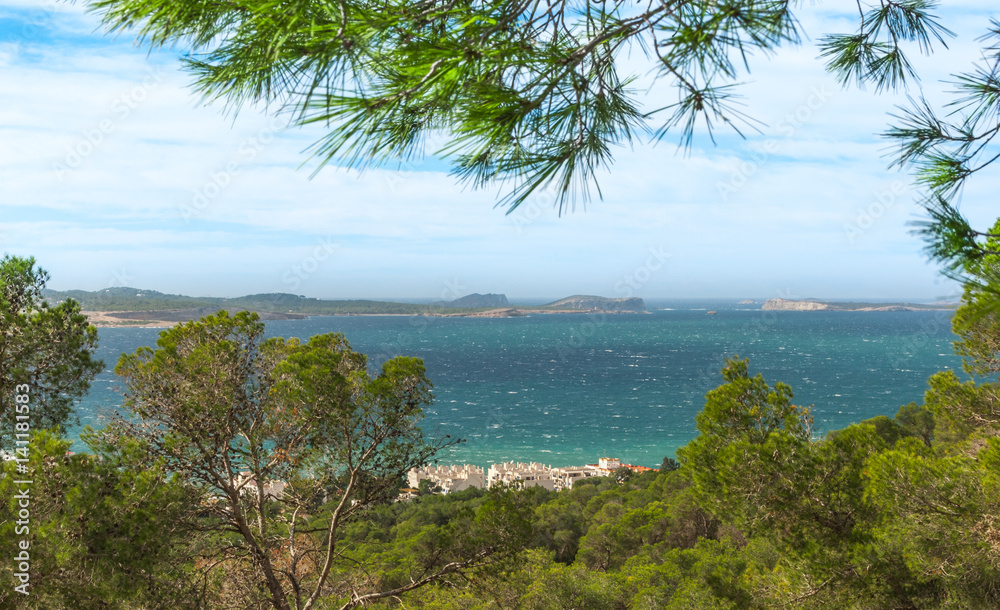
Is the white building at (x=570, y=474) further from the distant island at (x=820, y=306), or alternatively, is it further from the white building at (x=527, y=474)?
the distant island at (x=820, y=306)

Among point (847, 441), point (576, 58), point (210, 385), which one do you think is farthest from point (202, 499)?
point (847, 441)

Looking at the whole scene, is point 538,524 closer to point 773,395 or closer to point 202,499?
point 773,395

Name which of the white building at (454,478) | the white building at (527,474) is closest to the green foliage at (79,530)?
the white building at (454,478)

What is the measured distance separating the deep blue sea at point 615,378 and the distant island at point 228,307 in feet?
11.5

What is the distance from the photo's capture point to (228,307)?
172 ft

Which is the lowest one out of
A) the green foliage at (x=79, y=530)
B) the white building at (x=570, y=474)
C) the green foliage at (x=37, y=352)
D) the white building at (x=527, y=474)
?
the white building at (x=570, y=474)

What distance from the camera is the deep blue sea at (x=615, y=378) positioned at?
35.0 metres

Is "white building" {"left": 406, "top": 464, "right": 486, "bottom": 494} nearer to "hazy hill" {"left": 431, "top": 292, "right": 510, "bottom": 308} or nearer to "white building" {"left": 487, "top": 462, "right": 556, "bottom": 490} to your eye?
"white building" {"left": 487, "top": 462, "right": 556, "bottom": 490}

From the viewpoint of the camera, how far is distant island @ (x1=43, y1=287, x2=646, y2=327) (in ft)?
145

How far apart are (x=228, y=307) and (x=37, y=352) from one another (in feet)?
175

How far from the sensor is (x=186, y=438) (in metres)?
3.95

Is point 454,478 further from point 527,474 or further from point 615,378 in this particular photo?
point 615,378

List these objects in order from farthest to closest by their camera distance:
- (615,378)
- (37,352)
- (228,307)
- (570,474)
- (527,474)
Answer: (615,378) < (228,307) < (570,474) < (527,474) < (37,352)

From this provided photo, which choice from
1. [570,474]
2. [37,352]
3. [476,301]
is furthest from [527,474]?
[476,301]
